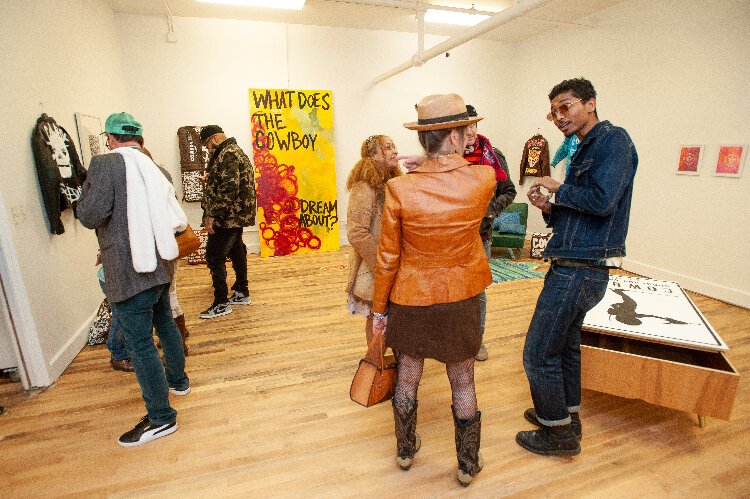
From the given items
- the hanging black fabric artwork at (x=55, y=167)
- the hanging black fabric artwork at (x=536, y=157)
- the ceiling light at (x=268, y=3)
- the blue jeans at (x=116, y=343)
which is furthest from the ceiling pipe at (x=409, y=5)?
the blue jeans at (x=116, y=343)

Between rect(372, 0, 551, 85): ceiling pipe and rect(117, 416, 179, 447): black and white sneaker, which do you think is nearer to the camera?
rect(117, 416, 179, 447): black and white sneaker

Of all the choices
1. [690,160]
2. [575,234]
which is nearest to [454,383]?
[575,234]

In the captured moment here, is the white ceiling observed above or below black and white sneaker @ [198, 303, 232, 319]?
above

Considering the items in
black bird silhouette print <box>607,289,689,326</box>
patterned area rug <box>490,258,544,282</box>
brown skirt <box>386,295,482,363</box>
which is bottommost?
patterned area rug <box>490,258,544,282</box>

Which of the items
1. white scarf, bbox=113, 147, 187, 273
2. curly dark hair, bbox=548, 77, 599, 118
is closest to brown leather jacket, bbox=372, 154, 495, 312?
curly dark hair, bbox=548, 77, 599, 118

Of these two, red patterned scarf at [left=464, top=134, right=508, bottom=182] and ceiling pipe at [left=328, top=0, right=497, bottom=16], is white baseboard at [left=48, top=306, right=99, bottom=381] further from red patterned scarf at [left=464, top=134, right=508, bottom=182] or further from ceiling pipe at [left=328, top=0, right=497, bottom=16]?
ceiling pipe at [left=328, top=0, right=497, bottom=16]

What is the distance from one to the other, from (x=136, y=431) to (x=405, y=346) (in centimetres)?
155

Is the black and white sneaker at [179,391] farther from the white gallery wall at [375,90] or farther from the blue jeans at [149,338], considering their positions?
the white gallery wall at [375,90]

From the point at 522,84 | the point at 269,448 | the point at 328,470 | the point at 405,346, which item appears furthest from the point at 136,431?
the point at 522,84

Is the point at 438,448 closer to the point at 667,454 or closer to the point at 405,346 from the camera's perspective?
the point at 405,346

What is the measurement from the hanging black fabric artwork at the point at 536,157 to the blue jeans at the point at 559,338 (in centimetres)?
490

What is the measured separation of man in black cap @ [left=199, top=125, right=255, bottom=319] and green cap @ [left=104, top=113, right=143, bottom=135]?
1490 millimetres

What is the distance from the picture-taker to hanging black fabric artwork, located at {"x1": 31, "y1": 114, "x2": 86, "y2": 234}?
9.02 feet

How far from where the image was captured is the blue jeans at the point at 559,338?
169 cm
